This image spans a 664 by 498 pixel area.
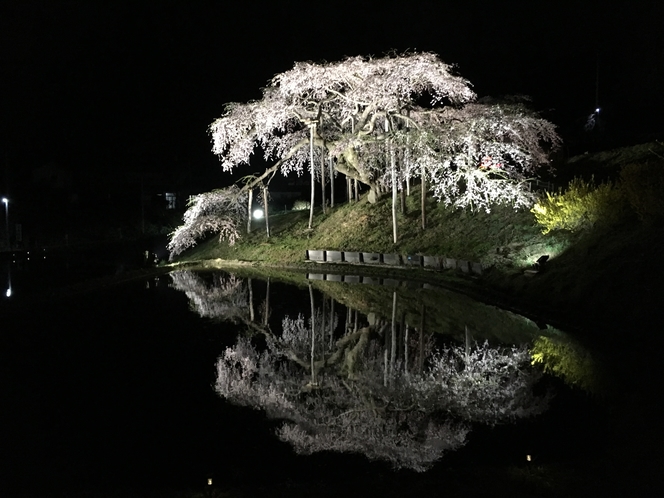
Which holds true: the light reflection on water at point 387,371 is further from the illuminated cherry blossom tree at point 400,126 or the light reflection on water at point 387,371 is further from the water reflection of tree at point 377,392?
the illuminated cherry blossom tree at point 400,126

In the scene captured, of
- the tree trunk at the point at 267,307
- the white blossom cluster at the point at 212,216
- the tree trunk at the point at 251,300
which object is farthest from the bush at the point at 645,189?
the white blossom cluster at the point at 212,216

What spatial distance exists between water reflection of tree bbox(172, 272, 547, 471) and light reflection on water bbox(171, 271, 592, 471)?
0.07 ft

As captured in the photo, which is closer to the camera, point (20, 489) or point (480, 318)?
point (20, 489)

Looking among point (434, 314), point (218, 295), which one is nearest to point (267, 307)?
point (218, 295)

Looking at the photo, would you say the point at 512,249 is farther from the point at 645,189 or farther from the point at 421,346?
the point at 421,346

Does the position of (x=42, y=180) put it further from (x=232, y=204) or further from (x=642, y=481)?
(x=642, y=481)

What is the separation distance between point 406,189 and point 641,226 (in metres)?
18.7

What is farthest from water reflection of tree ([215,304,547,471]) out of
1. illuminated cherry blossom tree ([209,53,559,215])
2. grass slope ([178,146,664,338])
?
illuminated cherry blossom tree ([209,53,559,215])

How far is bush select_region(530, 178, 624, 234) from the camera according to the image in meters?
17.8

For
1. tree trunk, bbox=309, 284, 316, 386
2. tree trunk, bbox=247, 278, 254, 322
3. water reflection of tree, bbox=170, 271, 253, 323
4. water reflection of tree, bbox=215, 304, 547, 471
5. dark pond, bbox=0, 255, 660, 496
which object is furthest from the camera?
water reflection of tree, bbox=170, 271, 253, 323

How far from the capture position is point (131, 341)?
1298cm

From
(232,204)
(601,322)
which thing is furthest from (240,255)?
(601,322)

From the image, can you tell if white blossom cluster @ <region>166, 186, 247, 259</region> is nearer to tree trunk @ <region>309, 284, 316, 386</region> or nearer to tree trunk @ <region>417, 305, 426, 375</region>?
tree trunk @ <region>309, 284, 316, 386</region>

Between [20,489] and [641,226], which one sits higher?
[641,226]
